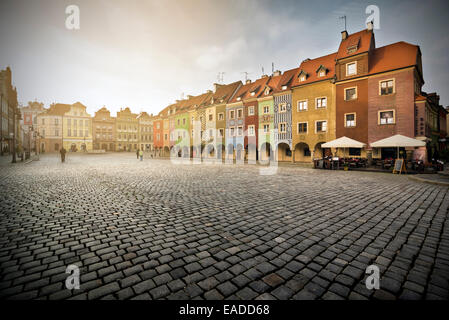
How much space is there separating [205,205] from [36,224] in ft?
12.4

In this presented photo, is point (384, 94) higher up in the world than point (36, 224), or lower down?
higher up

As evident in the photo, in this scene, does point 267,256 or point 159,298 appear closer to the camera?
point 159,298

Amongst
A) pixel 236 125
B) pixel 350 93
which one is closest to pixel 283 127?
pixel 236 125

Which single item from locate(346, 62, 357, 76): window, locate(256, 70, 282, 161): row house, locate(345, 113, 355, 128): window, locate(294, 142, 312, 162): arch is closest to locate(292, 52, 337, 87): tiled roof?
locate(346, 62, 357, 76): window

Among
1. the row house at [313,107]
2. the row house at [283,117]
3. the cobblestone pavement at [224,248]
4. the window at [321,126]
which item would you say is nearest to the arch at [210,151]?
the row house at [283,117]

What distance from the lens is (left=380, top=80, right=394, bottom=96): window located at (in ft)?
64.6

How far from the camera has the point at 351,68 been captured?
72.4 feet

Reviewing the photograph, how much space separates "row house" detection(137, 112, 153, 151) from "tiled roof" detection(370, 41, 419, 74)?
2766 inches

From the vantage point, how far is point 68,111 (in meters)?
63.4

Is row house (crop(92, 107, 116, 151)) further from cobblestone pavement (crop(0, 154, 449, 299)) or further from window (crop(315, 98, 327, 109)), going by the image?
cobblestone pavement (crop(0, 154, 449, 299))

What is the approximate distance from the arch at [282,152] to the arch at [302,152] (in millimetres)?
1410
